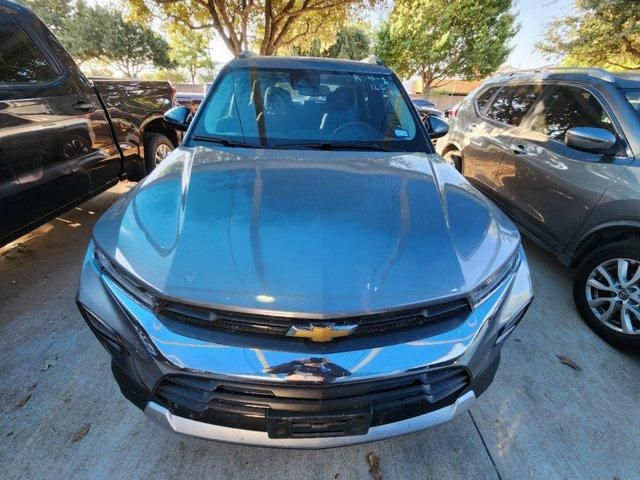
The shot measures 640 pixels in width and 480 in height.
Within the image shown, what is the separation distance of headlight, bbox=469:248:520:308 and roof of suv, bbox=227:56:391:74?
1944 millimetres

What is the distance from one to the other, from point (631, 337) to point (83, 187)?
4479 mm

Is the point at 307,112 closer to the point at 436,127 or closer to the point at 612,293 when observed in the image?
the point at 436,127

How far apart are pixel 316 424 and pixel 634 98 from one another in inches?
132

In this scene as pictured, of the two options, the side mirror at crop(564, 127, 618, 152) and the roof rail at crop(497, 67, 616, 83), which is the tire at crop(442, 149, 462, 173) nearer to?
the roof rail at crop(497, 67, 616, 83)

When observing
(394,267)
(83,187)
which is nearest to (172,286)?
(394,267)

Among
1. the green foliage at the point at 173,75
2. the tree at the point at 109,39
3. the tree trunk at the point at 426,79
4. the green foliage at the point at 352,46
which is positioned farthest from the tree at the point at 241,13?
the green foliage at the point at 173,75

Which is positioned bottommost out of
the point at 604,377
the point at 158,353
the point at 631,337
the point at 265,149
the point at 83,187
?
the point at 604,377

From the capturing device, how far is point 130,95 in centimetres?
390

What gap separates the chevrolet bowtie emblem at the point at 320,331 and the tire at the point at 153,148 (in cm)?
398

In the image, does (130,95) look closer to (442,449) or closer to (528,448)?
(442,449)

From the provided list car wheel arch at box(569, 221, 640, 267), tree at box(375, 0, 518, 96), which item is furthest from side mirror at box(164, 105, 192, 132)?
tree at box(375, 0, 518, 96)

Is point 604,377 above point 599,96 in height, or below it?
below

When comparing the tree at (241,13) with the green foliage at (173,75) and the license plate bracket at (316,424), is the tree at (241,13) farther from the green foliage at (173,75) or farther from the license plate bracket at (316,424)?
the green foliage at (173,75)

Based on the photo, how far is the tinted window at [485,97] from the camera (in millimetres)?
4347
